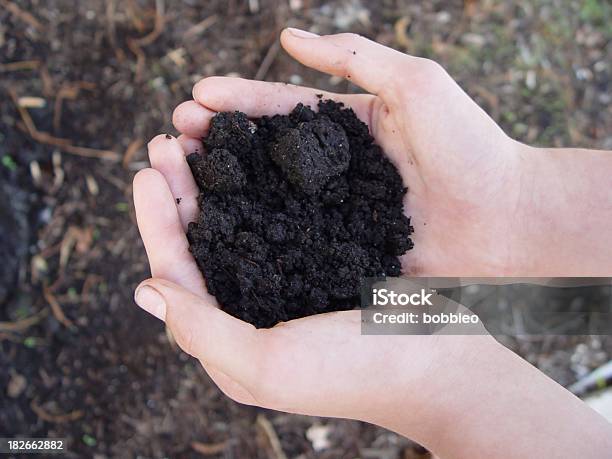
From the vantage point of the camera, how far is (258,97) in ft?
7.39

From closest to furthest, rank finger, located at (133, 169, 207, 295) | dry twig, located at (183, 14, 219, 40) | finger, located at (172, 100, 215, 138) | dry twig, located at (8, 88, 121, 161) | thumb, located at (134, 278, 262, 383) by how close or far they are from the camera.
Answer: thumb, located at (134, 278, 262, 383)
finger, located at (133, 169, 207, 295)
finger, located at (172, 100, 215, 138)
dry twig, located at (8, 88, 121, 161)
dry twig, located at (183, 14, 219, 40)

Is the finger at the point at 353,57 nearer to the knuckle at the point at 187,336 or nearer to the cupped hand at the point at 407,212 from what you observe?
the cupped hand at the point at 407,212

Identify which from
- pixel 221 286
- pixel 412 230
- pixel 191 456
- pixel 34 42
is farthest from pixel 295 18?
pixel 191 456

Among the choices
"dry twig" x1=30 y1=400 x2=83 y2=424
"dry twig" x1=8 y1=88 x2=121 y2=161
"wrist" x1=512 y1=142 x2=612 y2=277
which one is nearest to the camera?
"wrist" x1=512 y1=142 x2=612 y2=277

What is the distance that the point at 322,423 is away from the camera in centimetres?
292

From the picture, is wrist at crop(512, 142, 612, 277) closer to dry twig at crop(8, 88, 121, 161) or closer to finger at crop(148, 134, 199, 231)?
finger at crop(148, 134, 199, 231)

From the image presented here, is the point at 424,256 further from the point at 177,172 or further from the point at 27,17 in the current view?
the point at 27,17

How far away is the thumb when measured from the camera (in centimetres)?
172

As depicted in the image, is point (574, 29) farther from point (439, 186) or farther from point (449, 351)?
point (449, 351)

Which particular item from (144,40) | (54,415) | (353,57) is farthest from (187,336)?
(144,40)

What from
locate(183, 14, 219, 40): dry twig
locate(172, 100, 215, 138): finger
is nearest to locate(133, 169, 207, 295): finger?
locate(172, 100, 215, 138): finger

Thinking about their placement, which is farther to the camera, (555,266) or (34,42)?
(34,42)

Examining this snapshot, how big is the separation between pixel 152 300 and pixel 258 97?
92 centimetres

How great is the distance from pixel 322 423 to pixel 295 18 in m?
2.20
